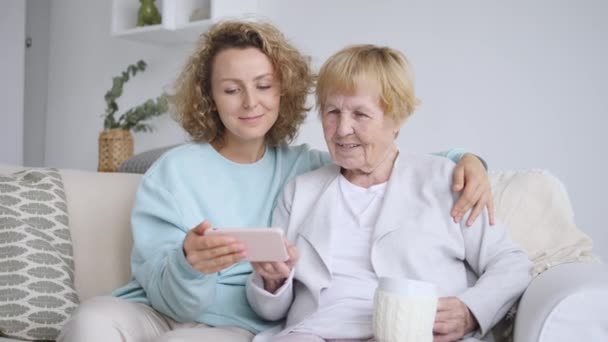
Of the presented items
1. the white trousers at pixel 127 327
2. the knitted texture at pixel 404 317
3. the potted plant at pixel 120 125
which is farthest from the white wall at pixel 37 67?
the knitted texture at pixel 404 317

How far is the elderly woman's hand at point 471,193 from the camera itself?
136 cm

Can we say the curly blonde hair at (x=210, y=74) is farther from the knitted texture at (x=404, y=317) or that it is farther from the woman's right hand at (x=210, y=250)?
the knitted texture at (x=404, y=317)

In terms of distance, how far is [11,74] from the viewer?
13.5 feet

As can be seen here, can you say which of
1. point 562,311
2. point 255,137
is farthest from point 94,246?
point 562,311

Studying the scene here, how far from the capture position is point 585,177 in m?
2.17

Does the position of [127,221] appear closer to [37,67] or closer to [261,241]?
[261,241]

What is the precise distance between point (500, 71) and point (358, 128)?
111cm

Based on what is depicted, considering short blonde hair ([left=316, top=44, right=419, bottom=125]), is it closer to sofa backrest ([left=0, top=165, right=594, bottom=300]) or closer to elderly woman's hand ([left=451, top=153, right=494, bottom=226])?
elderly woman's hand ([left=451, top=153, right=494, bottom=226])

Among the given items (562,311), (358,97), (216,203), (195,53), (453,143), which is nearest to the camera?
(562,311)

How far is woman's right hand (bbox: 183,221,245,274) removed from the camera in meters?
1.13

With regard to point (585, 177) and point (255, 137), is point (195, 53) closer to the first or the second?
point (255, 137)

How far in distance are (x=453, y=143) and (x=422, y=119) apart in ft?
0.51

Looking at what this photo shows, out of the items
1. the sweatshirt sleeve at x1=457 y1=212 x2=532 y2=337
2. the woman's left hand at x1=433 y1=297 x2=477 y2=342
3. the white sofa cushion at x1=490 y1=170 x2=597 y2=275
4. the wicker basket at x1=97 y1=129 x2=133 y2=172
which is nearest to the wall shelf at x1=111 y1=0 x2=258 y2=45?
the wicker basket at x1=97 y1=129 x2=133 y2=172

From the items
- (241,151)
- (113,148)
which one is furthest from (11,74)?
(241,151)
